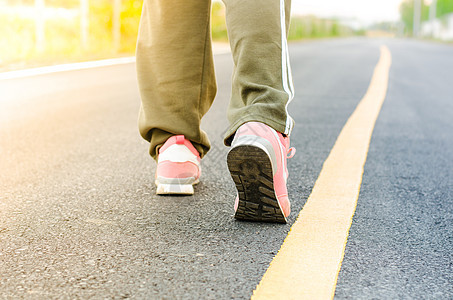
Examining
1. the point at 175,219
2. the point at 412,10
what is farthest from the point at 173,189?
the point at 412,10

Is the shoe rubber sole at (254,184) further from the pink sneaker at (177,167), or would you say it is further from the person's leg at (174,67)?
the person's leg at (174,67)

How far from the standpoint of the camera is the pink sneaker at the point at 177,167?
72.3 inches

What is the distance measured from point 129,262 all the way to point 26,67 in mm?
5986

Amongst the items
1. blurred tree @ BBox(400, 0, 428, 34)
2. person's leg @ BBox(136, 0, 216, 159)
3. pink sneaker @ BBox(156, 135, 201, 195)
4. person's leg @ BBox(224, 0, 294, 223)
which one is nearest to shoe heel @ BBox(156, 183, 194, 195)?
pink sneaker @ BBox(156, 135, 201, 195)

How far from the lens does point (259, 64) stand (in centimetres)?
155

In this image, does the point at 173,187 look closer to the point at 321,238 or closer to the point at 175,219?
the point at 175,219

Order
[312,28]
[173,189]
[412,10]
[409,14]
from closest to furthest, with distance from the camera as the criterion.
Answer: [173,189] < [312,28] < [412,10] < [409,14]

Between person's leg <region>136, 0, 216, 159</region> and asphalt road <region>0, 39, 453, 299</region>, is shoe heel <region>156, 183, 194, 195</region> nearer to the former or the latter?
asphalt road <region>0, 39, 453, 299</region>

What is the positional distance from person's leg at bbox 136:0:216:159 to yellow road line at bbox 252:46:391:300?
49cm

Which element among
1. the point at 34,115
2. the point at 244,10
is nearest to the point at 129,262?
the point at 244,10

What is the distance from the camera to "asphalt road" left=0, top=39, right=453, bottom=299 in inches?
44.8

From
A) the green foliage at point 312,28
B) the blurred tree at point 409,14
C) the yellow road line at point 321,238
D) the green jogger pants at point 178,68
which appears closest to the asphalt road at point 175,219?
the yellow road line at point 321,238

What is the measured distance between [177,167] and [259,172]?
492mm

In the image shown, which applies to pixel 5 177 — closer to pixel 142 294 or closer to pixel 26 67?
pixel 142 294
